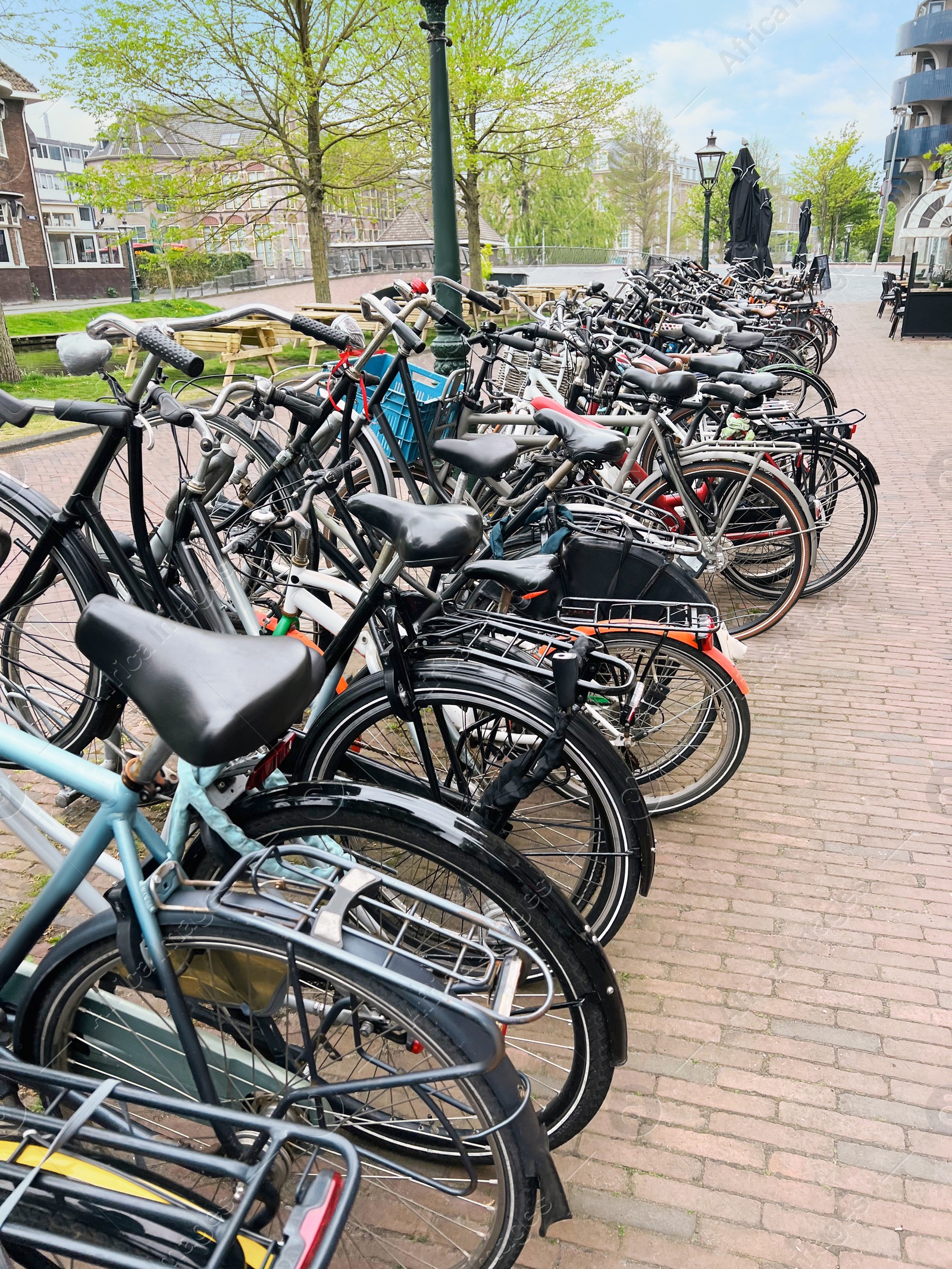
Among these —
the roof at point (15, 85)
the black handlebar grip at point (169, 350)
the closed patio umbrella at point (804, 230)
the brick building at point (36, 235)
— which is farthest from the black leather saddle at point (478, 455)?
the brick building at point (36, 235)

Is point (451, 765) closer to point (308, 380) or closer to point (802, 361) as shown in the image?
point (308, 380)

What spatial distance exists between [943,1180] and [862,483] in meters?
3.74

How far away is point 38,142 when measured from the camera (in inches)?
1948

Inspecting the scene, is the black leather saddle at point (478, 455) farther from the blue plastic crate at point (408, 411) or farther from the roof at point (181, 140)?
the roof at point (181, 140)

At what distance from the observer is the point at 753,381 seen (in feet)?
14.7

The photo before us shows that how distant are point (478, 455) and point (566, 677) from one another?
1204mm

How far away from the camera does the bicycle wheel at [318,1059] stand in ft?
4.78

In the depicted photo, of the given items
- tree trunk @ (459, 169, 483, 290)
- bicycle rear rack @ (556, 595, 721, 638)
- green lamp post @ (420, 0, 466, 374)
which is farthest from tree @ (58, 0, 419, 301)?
bicycle rear rack @ (556, 595, 721, 638)

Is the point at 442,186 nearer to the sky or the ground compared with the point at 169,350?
nearer to the sky

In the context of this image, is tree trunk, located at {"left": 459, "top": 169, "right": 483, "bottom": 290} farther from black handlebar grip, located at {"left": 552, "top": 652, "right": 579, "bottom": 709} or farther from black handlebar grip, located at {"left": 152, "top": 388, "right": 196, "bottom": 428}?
black handlebar grip, located at {"left": 552, "top": 652, "right": 579, "bottom": 709}

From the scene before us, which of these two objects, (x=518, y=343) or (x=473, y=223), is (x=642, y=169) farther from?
(x=518, y=343)

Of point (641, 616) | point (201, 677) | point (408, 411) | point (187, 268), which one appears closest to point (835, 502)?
point (408, 411)

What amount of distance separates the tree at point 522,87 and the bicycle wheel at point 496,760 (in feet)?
56.3

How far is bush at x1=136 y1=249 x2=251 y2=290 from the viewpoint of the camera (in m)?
41.4
